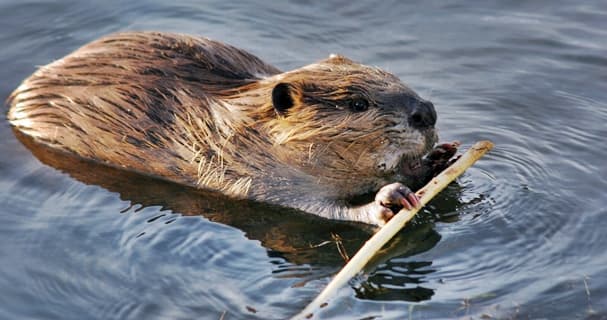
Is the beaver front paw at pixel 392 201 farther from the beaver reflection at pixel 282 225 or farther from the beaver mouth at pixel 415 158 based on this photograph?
the beaver mouth at pixel 415 158

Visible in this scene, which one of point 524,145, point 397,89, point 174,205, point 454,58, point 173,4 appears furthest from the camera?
point 173,4

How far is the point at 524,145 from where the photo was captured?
7172mm

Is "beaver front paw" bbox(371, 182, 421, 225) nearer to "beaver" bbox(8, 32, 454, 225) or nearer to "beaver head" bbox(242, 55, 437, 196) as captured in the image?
"beaver" bbox(8, 32, 454, 225)

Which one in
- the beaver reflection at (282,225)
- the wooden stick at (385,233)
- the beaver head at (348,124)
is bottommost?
the beaver reflection at (282,225)

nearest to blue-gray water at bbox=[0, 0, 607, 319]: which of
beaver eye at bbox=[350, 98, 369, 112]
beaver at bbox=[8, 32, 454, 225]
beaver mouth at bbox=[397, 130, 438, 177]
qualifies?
beaver at bbox=[8, 32, 454, 225]

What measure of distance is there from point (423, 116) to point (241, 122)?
1177mm

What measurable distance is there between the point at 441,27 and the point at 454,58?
63 cm

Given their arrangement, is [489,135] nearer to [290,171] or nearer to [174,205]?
[290,171]

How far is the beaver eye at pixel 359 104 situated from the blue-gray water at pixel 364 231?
74 cm

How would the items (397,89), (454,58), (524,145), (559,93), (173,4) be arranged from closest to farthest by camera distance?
(397,89) < (524,145) < (559,93) < (454,58) < (173,4)

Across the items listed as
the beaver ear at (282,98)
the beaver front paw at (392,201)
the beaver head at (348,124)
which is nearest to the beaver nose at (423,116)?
the beaver head at (348,124)

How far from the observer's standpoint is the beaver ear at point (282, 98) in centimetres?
624

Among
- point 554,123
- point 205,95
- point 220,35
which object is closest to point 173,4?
point 220,35

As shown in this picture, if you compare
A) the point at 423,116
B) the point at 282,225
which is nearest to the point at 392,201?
the point at 423,116
